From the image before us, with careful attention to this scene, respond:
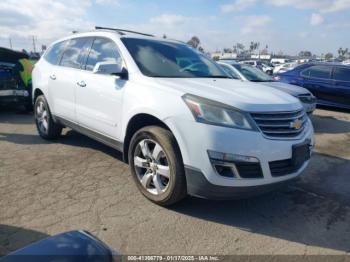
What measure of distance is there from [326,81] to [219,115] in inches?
358

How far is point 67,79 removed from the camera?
5.08 m

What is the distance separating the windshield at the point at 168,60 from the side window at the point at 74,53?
102cm

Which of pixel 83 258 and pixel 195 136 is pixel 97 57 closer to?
pixel 195 136

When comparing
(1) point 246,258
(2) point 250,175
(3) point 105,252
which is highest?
(3) point 105,252

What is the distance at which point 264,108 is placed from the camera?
325cm

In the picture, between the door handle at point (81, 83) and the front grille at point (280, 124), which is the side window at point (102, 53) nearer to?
the door handle at point (81, 83)

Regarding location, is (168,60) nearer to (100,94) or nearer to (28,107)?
(100,94)

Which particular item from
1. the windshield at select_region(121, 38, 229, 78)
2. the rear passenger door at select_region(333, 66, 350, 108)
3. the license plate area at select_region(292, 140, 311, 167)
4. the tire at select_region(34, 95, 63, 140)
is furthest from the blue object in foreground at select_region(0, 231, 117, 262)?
the rear passenger door at select_region(333, 66, 350, 108)

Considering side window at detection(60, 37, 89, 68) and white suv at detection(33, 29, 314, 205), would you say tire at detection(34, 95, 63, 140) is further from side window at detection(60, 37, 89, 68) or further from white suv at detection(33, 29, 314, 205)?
white suv at detection(33, 29, 314, 205)

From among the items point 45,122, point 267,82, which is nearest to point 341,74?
point 267,82

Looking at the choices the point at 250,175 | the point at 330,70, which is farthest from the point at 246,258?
the point at 330,70

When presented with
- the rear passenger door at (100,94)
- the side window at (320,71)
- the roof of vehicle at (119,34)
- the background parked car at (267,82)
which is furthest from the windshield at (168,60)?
the side window at (320,71)

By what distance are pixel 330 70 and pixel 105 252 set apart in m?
11.3

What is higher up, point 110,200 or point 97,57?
point 97,57
